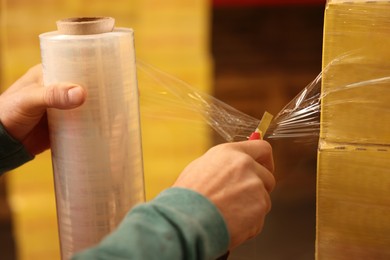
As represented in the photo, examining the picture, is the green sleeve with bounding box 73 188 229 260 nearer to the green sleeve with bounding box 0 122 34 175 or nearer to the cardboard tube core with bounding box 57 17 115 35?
the cardboard tube core with bounding box 57 17 115 35

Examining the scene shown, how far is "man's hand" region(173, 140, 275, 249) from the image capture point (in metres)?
0.78

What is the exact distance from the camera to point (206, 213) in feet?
2.43

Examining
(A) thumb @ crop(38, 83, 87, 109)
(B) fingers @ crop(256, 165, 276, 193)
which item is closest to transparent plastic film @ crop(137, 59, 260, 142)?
(B) fingers @ crop(256, 165, 276, 193)

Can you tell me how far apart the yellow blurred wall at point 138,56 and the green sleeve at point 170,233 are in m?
1.41

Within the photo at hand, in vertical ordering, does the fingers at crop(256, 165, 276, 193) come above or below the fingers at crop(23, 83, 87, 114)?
below

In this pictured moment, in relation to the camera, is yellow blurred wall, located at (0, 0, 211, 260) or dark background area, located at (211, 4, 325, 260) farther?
dark background area, located at (211, 4, 325, 260)

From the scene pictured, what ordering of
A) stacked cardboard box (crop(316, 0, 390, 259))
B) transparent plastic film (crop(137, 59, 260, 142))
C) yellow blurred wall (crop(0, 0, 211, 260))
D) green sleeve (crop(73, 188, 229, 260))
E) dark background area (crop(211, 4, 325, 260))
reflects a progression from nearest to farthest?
green sleeve (crop(73, 188, 229, 260)) → stacked cardboard box (crop(316, 0, 390, 259)) → transparent plastic film (crop(137, 59, 260, 142)) → yellow blurred wall (crop(0, 0, 211, 260)) → dark background area (crop(211, 4, 325, 260))

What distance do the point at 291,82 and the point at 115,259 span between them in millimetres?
2705

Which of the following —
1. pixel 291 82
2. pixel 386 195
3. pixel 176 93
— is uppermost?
pixel 176 93

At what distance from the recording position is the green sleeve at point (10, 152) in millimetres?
1063

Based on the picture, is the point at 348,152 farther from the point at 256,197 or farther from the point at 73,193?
the point at 73,193

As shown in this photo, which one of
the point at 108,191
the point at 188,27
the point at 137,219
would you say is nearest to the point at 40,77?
the point at 108,191

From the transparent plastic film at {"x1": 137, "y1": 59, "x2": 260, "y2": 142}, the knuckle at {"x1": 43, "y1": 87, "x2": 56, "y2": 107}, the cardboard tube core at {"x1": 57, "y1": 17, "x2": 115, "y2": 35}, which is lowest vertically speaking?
the transparent plastic film at {"x1": 137, "y1": 59, "x2": 260, "y2": 142}

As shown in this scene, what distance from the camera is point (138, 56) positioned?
2.21 metres
